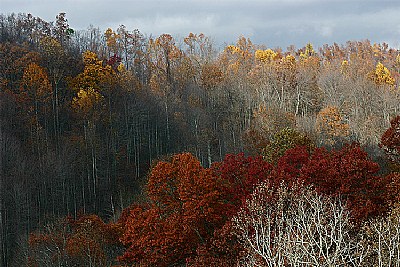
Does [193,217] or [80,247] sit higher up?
[193,217]

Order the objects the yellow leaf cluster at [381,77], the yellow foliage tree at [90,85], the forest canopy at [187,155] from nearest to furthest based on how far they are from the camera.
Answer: the forest canopy at [187,155] → the yellow foliage tree at [90,85] → the yellow leaf cluster at [381,77]

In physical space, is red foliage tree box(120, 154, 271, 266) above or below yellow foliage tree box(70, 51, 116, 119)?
below

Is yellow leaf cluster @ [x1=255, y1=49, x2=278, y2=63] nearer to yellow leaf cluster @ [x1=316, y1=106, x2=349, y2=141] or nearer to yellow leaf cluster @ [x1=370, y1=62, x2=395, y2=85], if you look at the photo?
yellow leaf cluster @ [x1=370, y1=62, x2=395, y2=85]

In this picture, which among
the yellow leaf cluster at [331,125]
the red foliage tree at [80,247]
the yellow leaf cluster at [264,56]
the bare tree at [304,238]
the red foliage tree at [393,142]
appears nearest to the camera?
the bare tree at [304,238]

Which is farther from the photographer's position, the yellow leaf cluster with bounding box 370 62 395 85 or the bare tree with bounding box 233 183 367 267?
the yellow leaf cluster with bounding box 370 62 395 85

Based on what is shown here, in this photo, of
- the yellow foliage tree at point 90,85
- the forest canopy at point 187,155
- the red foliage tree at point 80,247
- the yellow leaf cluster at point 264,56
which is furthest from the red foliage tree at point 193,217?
the yellow leaf cluster at point 264,56

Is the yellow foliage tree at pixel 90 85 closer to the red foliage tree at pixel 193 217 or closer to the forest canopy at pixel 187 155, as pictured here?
the forest canopy at pixel 187 155

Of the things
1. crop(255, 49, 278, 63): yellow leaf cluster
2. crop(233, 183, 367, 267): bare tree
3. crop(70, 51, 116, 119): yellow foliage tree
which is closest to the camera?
crop(233, 183, 367, 267): bare tree

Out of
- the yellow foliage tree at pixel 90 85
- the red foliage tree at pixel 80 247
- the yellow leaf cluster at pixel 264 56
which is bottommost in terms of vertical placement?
the red foliage tree at pixel 80 247

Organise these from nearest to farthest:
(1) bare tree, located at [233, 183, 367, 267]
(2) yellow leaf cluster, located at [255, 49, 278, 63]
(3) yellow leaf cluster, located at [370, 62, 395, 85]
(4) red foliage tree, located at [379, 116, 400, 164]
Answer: (1) bare tree, located at [233, 183, 367, 267] → (4) red foliage tree, located at [379, 116, 400, 164] → (3) yellow leaf cluster, located at [370, 62, 395, 85] → (2) yellow leaf cluster, located at [255, 49, 278, 63]

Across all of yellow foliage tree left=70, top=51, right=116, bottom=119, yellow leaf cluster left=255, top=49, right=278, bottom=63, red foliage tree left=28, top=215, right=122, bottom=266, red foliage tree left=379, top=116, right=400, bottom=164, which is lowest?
red foliage tree left=28, top=215, right=122, bottom=266

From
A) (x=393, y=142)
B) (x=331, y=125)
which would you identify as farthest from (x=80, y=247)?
(x=331, y=125)

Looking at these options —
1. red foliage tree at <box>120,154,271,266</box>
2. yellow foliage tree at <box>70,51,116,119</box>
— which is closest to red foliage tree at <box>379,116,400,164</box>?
red foliage tree at <box>120,154,271,266</box>

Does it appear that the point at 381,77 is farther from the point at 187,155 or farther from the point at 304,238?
the point at 304,238
